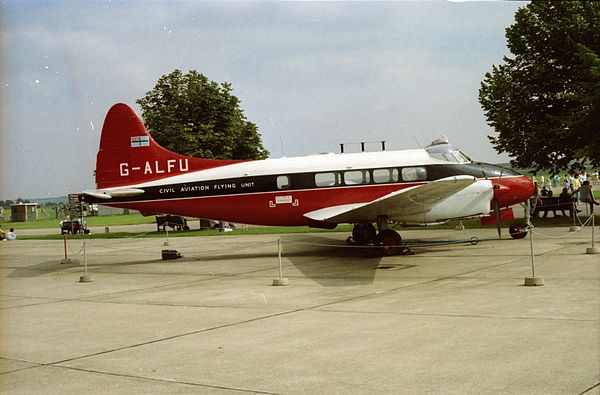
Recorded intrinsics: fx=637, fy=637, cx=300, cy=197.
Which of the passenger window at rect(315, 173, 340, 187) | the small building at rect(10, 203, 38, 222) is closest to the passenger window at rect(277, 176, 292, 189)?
the passenger window at rect(315, 173, 340, 187)

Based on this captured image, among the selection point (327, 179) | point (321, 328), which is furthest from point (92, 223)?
point (321, 328)

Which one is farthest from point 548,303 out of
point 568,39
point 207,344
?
point 568,39

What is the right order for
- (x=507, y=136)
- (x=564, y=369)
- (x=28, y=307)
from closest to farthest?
(x=564, y=369)
(x=28, y=307)
(x=507, y=136)

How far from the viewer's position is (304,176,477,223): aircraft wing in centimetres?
1628

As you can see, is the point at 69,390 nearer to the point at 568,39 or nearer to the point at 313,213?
the point at 313,213

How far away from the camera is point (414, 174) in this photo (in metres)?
20.4

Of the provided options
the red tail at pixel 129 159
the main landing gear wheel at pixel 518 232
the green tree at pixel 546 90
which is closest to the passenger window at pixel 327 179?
the red tail at pixel 129 159

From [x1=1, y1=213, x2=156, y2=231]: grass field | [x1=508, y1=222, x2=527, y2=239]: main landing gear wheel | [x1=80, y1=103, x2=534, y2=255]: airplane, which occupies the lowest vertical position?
[x1=508, y1=222, x2=527, y2=239]: main landing gear wheel

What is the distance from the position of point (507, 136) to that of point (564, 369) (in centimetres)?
2411

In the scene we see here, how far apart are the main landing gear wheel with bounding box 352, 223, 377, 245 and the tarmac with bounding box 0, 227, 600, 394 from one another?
2.65m

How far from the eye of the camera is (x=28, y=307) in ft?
45.1

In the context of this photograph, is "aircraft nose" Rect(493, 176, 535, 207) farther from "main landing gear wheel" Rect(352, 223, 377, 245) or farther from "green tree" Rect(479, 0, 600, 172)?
Answer: "green tree" Rect(479, 0, 600, 172)

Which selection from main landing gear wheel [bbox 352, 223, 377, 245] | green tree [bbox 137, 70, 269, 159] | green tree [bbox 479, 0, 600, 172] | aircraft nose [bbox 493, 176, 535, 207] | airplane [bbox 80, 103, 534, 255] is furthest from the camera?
green tree [bbox 137, 70, 269, 159]

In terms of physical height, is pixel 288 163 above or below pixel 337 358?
above
